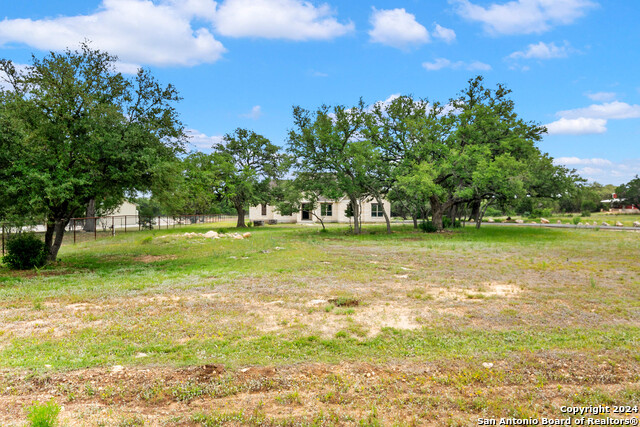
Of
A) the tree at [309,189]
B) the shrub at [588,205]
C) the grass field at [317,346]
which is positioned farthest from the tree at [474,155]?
the shrub at [588,205]

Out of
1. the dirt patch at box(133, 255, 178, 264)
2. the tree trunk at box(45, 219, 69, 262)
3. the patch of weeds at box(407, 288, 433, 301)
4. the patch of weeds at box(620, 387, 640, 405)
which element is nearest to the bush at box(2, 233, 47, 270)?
the tree trunk at box(45, 219, 69, 262)

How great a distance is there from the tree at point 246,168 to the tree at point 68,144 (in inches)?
756

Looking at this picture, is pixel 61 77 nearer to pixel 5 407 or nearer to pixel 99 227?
pixel 5 407

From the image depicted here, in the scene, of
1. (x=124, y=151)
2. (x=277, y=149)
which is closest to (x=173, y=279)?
(x=124, y=151)

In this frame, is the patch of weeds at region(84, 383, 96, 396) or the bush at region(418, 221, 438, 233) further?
the bush at region(418, 221, 438, 233)

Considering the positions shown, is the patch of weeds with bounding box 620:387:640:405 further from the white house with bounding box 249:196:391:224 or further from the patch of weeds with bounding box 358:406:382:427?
the white house with bounding box 249:196:391:224

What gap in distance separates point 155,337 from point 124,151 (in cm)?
829

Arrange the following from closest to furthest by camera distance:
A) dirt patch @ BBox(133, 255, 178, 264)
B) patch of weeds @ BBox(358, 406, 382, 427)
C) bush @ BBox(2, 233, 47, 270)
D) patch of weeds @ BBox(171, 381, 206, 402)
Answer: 1. patch of weeds @ BBox(358, 406, 382, 427)
2. patch of weeds @ BBox(171, 381, 206, 402)
3. bush @ BBox(2, 233, 47, 270)
4. dirt patch @ BBox(133, 255, 178, 264)

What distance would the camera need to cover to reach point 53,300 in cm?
763

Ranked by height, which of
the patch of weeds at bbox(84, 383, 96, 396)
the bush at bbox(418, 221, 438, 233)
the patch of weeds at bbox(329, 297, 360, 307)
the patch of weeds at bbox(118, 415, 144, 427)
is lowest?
the patch of weeds at bbox(118, 415, 144, 427)

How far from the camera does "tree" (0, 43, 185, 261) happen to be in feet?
34.6

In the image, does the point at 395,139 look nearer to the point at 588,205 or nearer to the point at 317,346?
the point at 317,346

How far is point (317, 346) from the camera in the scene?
16.4 feet

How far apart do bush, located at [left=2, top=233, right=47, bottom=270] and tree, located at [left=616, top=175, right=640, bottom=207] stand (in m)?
73.0
